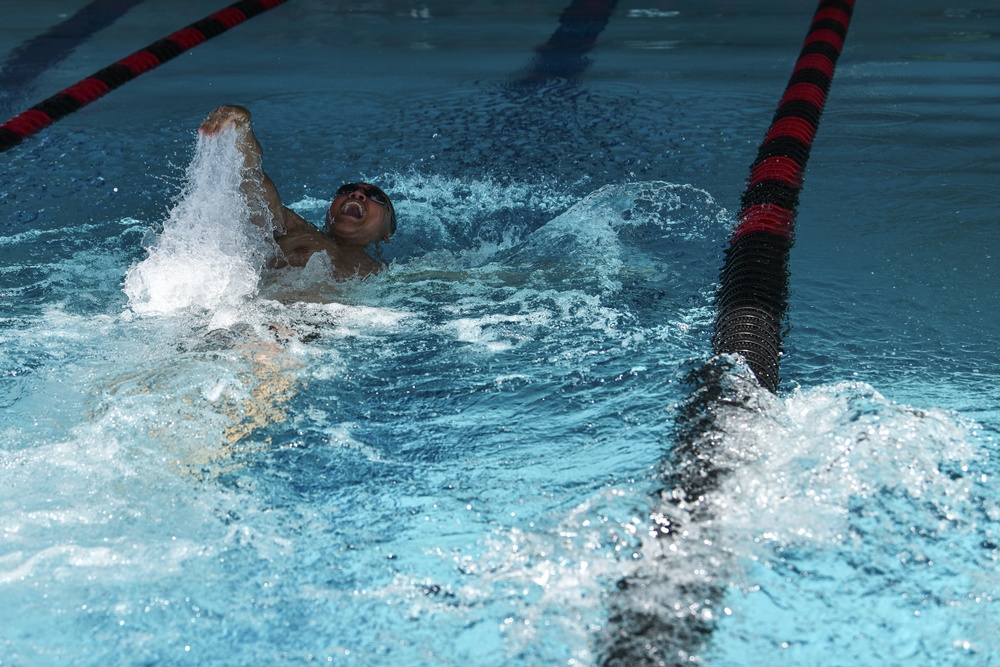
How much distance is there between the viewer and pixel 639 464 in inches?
86.1

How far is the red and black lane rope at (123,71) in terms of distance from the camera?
4.82 metres

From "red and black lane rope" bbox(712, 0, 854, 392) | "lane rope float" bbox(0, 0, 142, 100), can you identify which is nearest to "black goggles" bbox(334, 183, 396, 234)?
"red and black lane rope" bbox(712, 0, 854, 392)

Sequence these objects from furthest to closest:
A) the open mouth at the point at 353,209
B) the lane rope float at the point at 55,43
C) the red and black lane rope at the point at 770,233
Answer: the lane rope float at the point at 55,43, the open mouth at the point at 353,209, the red and black lane rope at the point at 770,233

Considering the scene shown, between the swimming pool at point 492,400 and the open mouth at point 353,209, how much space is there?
241 mm

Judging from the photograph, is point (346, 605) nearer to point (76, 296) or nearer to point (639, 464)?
point (639, 464)

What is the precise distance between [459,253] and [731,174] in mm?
1164

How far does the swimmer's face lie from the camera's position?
341cm

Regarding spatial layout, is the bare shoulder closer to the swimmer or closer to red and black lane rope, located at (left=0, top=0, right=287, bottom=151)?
the swimmer

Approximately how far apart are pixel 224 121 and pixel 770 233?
169cm

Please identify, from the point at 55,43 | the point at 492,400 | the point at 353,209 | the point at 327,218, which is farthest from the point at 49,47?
the point at 492,400

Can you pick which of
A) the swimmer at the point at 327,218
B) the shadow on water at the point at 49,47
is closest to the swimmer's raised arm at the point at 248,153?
the swimmer at the point at 327,218

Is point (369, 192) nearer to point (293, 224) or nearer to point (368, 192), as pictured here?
point (368, 192)

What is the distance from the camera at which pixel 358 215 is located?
342 cm

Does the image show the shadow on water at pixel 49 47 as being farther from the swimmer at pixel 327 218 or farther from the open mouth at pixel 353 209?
the open mouth at pixel 353 209
